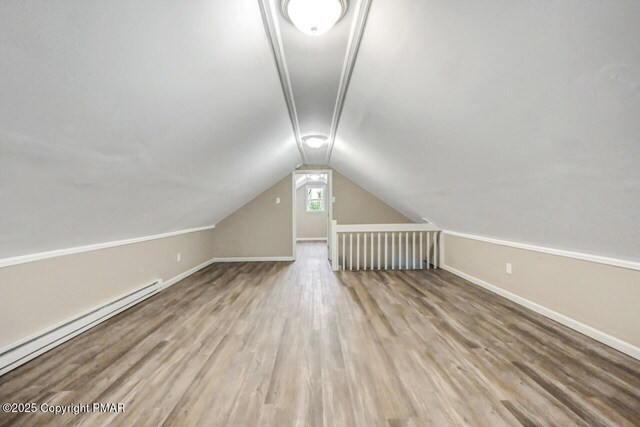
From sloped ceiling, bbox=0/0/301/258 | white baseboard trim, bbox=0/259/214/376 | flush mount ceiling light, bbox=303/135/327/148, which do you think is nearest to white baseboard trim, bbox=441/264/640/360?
flush mount ceiling light, bbox=303/135/327/148

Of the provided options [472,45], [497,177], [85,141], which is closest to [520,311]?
[497,177]

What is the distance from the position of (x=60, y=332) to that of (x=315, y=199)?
308 inches

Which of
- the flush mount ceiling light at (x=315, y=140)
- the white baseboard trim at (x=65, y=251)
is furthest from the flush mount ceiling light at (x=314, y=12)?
the flush mount ceiling light at (x=315, y=140)

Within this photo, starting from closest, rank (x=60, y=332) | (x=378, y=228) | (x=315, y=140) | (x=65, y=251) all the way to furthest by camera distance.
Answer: (x=60, y=332), (x=65, y=251), (x=315, y=140), (x=378, y=228)

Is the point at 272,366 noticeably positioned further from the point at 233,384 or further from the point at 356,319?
the point at 356,319

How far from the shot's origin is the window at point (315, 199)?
9.56 metres

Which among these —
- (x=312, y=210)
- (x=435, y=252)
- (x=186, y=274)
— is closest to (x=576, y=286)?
(x=435, y=252)

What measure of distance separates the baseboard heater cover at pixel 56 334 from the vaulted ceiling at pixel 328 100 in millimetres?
627

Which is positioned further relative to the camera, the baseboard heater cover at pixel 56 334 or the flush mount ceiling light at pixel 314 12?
the baseboard heater cover at pixel 56 334

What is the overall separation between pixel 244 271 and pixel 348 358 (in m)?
3.23

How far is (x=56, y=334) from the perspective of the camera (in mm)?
2092

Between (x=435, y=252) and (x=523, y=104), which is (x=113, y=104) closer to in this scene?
(x=523, y=104)

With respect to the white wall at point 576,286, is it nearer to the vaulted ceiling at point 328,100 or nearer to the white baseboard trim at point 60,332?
the vaulted ceiling at point 328,100

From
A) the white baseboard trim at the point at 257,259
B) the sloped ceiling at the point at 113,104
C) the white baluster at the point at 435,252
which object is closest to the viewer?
the sloped ceiling at the point at 113,104
